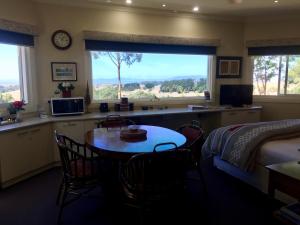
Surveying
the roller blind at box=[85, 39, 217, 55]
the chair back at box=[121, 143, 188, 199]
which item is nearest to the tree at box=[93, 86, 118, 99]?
the roller blind at box=[85, 39, 217, 55]

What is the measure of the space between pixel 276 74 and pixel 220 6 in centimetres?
201

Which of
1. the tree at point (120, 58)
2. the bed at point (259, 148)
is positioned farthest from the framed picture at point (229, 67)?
the bed at point (259, 148)

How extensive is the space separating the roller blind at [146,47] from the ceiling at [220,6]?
2.10ft

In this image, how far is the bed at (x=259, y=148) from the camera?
2652 millimetres

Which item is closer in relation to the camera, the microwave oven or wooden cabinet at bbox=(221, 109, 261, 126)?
the microwave oven

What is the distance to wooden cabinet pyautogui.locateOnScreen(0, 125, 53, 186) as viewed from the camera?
9.96ft

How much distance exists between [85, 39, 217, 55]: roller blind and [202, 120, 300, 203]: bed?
2.28 meters

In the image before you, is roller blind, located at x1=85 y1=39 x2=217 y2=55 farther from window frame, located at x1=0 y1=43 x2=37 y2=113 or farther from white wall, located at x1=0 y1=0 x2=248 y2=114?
window frame, located at x1=0 y1=43 x2=37 y2=113

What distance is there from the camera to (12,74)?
3752mm

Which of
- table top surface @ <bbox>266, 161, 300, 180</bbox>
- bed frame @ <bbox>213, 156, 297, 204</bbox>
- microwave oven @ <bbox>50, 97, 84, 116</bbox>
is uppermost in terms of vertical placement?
microwave oven @ <bbox>50, 97, 84, 116</bbox>

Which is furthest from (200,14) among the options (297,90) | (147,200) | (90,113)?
(147,200)

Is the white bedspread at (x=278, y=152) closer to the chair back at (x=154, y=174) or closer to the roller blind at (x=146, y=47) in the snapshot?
the chair back at (x=154, y=174)

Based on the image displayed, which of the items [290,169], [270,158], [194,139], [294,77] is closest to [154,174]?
[194,139]

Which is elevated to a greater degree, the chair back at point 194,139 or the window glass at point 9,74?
the window glass at point 9,74
